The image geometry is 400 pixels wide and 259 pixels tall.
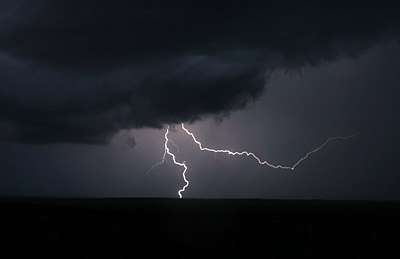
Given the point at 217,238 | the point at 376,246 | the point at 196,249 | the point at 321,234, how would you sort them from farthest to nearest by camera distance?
the point at 321,234 → the point at 217,238 → the point at 376,246 → the point at 196,249

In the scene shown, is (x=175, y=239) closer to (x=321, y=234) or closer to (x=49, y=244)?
(x=49, y=244)

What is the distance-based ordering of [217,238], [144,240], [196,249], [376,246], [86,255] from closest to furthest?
[86,255], [196,249], [376,246], [144,240], [217,238]

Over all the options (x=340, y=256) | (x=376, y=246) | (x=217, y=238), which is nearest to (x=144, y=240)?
(x=217, y=238)

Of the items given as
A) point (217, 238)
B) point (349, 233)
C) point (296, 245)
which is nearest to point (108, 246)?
point (217, 238)

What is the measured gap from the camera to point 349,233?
131 feet

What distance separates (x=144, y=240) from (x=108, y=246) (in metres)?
4.28

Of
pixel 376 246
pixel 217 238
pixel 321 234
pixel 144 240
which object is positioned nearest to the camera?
pixel 376 246

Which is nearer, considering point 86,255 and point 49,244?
point 86,255

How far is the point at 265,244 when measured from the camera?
3212 cm

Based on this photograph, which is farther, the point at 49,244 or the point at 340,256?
the point at 49,244

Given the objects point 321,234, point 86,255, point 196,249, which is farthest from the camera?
point 321,234

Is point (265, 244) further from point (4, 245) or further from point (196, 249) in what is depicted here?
point (4, 245)

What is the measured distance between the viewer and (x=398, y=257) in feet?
84.6

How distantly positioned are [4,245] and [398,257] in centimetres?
2324
